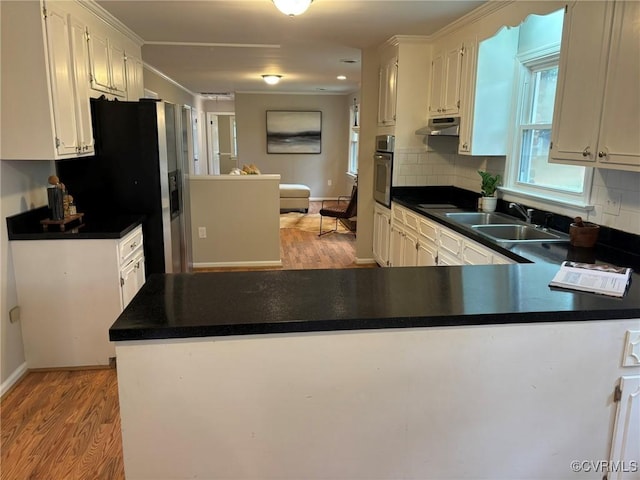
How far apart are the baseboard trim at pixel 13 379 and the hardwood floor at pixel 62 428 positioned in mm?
27

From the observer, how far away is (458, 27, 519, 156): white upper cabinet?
3.53 meters

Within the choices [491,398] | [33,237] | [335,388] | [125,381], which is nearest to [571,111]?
[491,398]

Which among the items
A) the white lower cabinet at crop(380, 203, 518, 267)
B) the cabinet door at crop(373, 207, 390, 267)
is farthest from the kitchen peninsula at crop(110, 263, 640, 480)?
the cabinet door at crop(373, 207, 390, 267)

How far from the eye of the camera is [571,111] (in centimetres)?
242

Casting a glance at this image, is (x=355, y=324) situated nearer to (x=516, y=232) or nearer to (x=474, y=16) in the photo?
(x=516, y=232)

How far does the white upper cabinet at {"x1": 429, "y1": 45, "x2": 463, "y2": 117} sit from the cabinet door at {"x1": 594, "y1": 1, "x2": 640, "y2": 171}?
5.81ft

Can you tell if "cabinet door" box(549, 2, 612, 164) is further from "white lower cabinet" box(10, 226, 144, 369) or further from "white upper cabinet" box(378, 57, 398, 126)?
"white lower cabinet" box(10, 226, 144, 369)

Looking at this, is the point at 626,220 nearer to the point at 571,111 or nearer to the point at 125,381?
the point at 571,111

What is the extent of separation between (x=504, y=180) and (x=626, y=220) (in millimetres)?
1353

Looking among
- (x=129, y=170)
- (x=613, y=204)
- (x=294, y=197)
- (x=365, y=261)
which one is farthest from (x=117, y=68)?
(x=294, y=197)

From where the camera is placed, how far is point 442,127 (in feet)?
13.4

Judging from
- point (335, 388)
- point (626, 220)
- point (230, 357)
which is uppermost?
point (626, 220)

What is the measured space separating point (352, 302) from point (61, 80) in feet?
7.82

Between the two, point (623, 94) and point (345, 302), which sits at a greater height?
point (623, 94)
